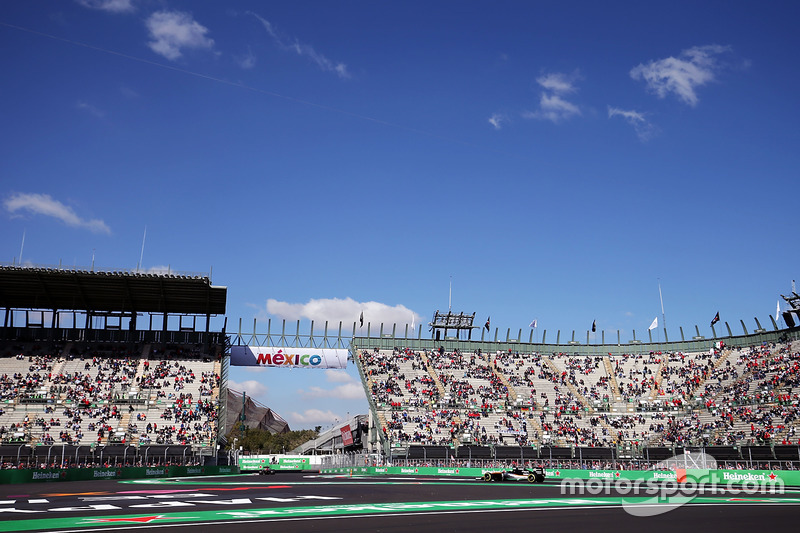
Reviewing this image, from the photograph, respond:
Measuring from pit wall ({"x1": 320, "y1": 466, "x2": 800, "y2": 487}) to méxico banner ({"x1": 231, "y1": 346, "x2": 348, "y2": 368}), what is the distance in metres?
20.8

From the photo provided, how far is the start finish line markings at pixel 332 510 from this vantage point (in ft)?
57.5

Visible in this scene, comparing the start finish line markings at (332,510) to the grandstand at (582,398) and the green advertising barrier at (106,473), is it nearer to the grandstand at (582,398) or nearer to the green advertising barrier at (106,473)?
the green advertising barrier at (106,473)

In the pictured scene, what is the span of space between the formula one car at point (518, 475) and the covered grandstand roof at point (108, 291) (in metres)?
37.4

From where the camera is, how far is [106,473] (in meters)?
50.1

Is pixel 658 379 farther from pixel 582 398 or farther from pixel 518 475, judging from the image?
pixel 518 475

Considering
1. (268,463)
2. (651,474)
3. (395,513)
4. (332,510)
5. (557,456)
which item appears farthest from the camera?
(268,463)

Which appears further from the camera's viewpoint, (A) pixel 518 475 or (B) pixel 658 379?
(B) pixel 658 379

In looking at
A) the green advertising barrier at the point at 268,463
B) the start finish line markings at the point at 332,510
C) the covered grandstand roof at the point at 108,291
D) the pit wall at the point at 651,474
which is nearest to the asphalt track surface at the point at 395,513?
the start finish line markings at the point at 332,510

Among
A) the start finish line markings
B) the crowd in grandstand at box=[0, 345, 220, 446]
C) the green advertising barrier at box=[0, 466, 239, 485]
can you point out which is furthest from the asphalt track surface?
the crowd in grandstand at box=[0, 345, 220, 446]

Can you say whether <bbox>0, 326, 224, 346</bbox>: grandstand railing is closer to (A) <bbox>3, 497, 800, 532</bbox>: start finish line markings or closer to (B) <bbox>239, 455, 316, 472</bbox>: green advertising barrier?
(B) <bbox>239, 455, 316, 472</bbox>: green advertising barrier

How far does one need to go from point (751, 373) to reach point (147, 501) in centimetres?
6338

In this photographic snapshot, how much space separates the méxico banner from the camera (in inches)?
2938

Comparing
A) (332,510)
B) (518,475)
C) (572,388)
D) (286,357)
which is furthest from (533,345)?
(332,510)

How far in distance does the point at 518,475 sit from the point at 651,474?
11410 mm
